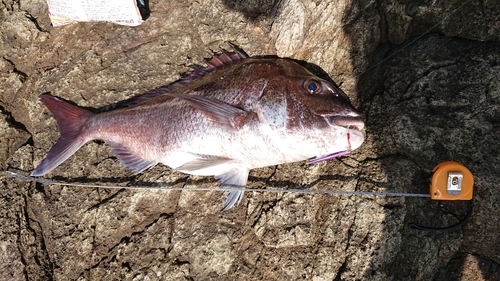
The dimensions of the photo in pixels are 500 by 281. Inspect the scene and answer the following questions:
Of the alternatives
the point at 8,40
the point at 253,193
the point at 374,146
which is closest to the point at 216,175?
the point at 253,193

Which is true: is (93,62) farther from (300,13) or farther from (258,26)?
(300,13)

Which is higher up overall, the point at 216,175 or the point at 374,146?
the point at 374,146

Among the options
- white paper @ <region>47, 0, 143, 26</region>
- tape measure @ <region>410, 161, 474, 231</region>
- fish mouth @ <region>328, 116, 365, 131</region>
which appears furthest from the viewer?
white paper @ <region>47, 0, 143, 26</region>

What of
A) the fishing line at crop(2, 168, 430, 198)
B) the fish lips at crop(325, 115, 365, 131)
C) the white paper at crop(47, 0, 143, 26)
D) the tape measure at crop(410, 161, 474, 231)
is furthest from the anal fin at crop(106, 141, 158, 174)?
the tape measure at crop(410, 161, 474, 231)

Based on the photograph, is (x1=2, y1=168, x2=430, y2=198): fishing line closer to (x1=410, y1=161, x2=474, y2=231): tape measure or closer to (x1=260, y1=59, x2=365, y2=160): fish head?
(x1=410, y1=161, x2=474, y2=231): tape measure

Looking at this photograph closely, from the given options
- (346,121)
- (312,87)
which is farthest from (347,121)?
(312,87)

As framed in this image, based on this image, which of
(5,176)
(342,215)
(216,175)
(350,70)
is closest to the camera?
(342,215)

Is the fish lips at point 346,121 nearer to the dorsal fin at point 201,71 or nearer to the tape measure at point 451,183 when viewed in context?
the tape measure at point 451,183
